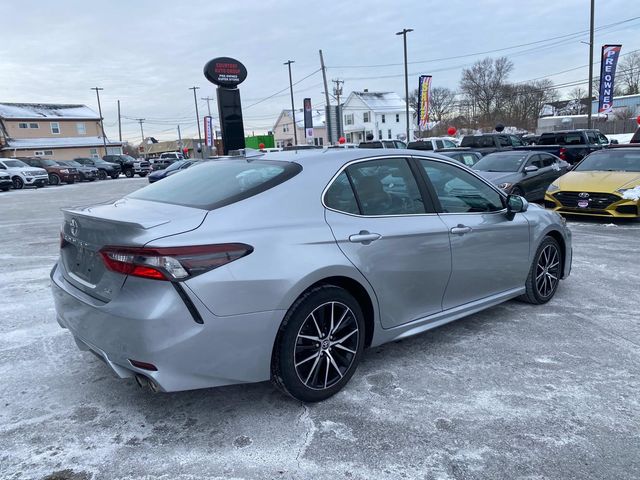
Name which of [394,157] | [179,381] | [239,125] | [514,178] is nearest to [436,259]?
[394,157]

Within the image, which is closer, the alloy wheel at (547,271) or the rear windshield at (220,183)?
the rear windshield at (220,183)

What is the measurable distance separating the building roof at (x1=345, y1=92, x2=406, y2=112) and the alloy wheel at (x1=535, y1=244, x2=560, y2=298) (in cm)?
6243

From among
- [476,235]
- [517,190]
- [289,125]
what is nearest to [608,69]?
[517,190]

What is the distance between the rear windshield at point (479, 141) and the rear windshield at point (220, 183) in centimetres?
1824

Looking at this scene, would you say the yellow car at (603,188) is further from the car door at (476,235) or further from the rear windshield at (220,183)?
Answer: the rear windshield at (220,183)

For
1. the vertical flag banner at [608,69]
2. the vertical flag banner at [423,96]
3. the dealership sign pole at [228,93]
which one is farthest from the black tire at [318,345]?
the vertical flag banner at [423,96]

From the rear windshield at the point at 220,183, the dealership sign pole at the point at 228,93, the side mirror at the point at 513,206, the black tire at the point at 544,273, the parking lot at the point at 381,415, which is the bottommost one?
the parking lot at the point at 381,415

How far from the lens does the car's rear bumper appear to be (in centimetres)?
250

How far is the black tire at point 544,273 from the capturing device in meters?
4.70

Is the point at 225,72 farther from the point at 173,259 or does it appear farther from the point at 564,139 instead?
the point at 564,139

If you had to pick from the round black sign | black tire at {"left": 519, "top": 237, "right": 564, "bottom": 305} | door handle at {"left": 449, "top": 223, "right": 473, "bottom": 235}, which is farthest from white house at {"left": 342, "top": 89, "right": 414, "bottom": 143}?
door handle at {"left": 449, "top": 223, "right": 473, "bottom": 235}

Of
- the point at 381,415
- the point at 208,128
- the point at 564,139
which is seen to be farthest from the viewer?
the point at 208,128

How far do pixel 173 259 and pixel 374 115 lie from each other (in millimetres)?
64820

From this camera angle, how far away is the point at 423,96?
35531mm
